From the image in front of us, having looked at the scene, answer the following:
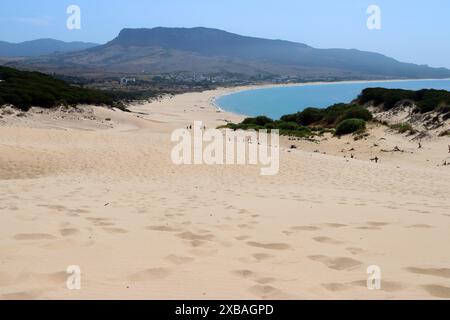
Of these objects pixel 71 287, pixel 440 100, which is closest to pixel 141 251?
pixel 71 287

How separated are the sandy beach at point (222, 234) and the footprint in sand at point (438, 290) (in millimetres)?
14

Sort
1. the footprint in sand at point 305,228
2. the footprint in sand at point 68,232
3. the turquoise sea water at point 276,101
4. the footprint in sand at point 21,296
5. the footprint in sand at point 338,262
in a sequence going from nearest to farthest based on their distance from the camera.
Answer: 1. the footprint in sand at point 21,296
2. the footprint in sand at point 338,262
3. the footprint in sand at point 68,232
4. the footprint in sand at point 305,228
5. the turquoise sea water at point 276,101

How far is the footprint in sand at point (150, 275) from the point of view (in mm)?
3568

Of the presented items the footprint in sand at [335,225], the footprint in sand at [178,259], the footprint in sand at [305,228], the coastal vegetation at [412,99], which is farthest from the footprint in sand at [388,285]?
the coastal vegetation at [412,99]

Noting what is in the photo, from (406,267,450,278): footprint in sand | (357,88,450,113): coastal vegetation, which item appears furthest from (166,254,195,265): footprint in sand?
(357,88,450,113): coastal vegetation

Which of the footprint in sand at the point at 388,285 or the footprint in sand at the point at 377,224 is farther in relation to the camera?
the footprint in sand at the point at 377,224

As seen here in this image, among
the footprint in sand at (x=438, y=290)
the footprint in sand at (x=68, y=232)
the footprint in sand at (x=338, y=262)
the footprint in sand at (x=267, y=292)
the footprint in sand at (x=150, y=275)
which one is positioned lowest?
A: the footprint in sand at (x=338, y=262)

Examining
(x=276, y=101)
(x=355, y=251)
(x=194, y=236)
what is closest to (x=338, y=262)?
(x=355, y=251)

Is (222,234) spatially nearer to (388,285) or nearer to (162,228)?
(162,228)

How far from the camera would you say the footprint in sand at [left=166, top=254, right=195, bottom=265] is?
13.2 feet

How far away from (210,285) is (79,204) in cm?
382

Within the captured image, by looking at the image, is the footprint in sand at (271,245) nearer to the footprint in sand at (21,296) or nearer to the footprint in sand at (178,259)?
the footprint in sand at (178,259)

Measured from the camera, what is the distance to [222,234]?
5121mm
